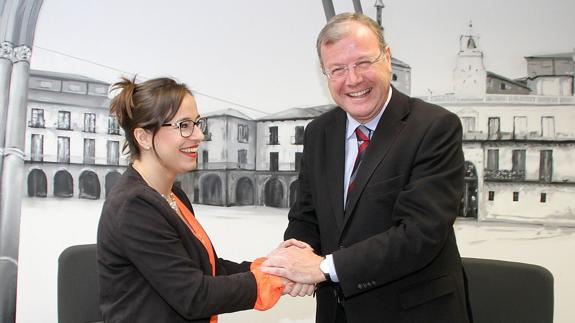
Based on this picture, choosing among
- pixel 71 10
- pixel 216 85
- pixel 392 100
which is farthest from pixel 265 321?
pixel 71 10

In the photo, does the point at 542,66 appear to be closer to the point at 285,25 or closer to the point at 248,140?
the point at 285,25

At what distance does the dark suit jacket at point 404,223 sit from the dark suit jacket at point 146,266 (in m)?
0.45

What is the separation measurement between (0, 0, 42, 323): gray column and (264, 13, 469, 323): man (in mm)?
1520

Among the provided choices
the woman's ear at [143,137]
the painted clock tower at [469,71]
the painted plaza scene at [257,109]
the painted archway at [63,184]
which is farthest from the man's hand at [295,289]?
the painted clock tower at [469,71]

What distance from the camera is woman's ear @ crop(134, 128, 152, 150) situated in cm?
149

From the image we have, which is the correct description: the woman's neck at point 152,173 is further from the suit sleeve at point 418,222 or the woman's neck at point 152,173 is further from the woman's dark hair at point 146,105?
the suit sleeve at point 418,222

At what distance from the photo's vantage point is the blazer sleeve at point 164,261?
4.34 ft

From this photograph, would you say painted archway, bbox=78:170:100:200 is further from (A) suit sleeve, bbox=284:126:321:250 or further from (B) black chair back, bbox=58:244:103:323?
(A) suit sleeve, bbox=284:126:321:250

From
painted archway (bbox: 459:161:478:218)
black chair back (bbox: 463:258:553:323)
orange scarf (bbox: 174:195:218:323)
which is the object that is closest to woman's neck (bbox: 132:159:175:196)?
orange scarf (bbox: 174:195:218:323)

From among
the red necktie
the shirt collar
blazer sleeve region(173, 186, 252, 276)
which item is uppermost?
the shirt collar

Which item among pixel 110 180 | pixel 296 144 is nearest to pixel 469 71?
pixel 296 144

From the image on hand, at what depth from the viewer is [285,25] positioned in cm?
288

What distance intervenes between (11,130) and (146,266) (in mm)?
1584

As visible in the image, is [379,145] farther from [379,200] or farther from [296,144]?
[296,144]
